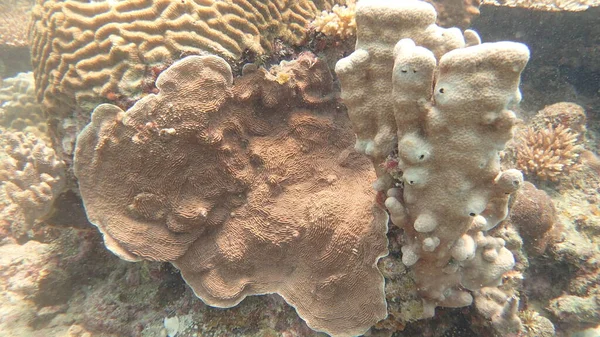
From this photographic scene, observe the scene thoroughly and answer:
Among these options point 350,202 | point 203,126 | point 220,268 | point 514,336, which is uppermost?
point 203,126

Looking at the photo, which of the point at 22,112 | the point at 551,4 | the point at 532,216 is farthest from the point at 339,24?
the point at 22,112

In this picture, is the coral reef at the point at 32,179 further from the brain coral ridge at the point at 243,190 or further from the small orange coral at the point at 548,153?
the small orange coral at the point at 548,153

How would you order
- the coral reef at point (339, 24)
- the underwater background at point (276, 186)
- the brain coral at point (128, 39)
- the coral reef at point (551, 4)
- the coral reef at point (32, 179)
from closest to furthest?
the underwater background at point (276, 186) < the brain coral at point (128, 39) < the coral reef at point (339, 24) < the coral reef at point (32, 179) < the coral reef at point (551, 4)

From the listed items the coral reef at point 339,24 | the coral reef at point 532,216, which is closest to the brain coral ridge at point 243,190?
the coral reef at point 339,24

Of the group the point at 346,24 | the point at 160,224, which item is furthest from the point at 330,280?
the point at 346,24

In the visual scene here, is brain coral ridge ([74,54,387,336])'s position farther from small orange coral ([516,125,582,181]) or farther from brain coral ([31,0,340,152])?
small orange coral ([516,125,582,181])

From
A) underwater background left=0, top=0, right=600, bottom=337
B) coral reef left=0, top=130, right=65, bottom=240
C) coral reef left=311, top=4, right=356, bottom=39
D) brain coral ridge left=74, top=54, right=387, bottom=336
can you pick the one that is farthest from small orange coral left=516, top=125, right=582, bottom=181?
coral reef left=0, top=130, right=65, bottom=240

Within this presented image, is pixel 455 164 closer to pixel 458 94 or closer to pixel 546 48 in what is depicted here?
pixel 458 94
